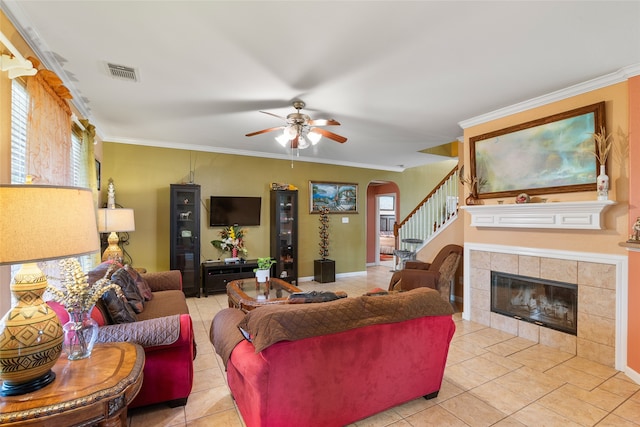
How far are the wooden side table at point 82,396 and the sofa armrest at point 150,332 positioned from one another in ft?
1.18

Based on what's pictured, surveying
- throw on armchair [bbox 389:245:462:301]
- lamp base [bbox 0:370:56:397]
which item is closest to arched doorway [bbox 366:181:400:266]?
throw on armchair [bbox 389:245:462:301]

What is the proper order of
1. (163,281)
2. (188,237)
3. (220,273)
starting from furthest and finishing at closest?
1. (220,273)
2. (188,237)
3. (163,281)

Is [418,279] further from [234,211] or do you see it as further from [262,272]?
[234,211]

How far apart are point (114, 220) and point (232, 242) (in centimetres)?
200

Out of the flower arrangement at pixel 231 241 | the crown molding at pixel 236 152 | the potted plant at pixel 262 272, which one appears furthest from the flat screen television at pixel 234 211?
the potted plant at pixel 262 272

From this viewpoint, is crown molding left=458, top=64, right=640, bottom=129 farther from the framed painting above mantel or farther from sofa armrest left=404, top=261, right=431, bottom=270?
sofa armrest left=404, top=261, right=431, bottom=270

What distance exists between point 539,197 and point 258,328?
11.1ft

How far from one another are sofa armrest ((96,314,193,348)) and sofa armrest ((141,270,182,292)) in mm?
1810

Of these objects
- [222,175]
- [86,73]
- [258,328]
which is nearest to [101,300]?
[258,328]

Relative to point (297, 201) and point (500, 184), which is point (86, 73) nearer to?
point (297, 201)

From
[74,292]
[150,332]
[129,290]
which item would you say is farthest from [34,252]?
[129,290]

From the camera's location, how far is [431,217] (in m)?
5.81

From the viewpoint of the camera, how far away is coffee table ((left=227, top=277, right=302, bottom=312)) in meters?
2.99

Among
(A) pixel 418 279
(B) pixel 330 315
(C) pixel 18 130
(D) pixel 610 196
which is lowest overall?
(A) pixel 418 279
